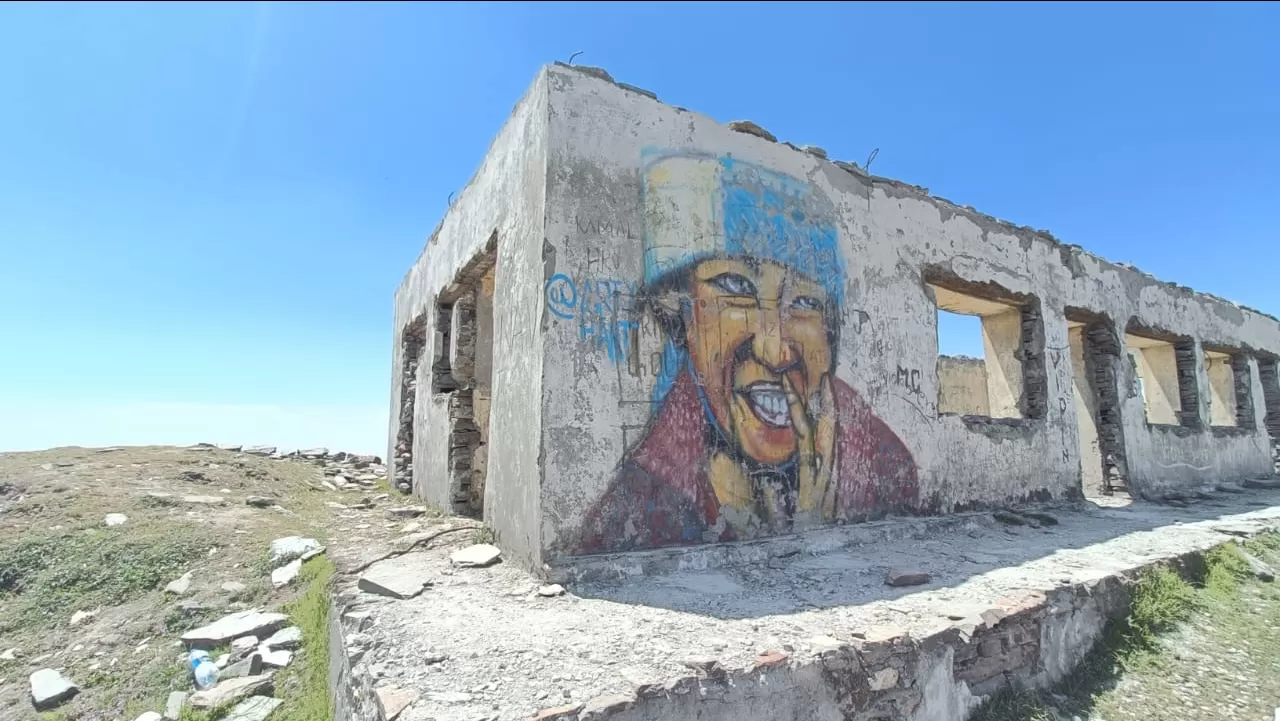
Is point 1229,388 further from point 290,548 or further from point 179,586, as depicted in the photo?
point 179,586

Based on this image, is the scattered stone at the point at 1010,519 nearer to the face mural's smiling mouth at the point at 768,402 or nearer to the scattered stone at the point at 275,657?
the face mural's smiling mouth at the point at 768,402

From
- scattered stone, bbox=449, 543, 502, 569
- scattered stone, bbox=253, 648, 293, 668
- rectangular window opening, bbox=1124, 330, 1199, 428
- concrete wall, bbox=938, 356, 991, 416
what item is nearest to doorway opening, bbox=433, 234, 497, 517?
scattered stone, bbox=449, 543, 502, 569

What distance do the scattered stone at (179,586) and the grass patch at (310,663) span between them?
0.85m

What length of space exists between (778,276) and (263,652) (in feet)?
12.7

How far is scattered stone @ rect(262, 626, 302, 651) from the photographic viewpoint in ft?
11.3

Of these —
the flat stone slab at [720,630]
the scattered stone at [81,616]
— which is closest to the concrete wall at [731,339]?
the flat stone slab at [720,630]

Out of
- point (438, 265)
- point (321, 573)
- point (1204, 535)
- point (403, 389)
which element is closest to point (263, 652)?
point (321, 573)

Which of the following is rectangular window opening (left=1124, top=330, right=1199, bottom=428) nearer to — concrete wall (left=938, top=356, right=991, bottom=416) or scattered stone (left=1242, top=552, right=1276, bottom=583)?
concrete wall (left=938, top=356, right=991, bottom=416)

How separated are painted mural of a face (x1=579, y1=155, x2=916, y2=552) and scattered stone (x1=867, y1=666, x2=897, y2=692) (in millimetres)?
1467

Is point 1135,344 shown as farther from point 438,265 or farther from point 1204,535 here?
point 438,265

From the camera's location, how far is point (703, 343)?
13.4ft

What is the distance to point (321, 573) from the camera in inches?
164

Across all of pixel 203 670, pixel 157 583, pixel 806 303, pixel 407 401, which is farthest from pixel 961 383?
pixel 157 583

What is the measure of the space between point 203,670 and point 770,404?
140 inches
